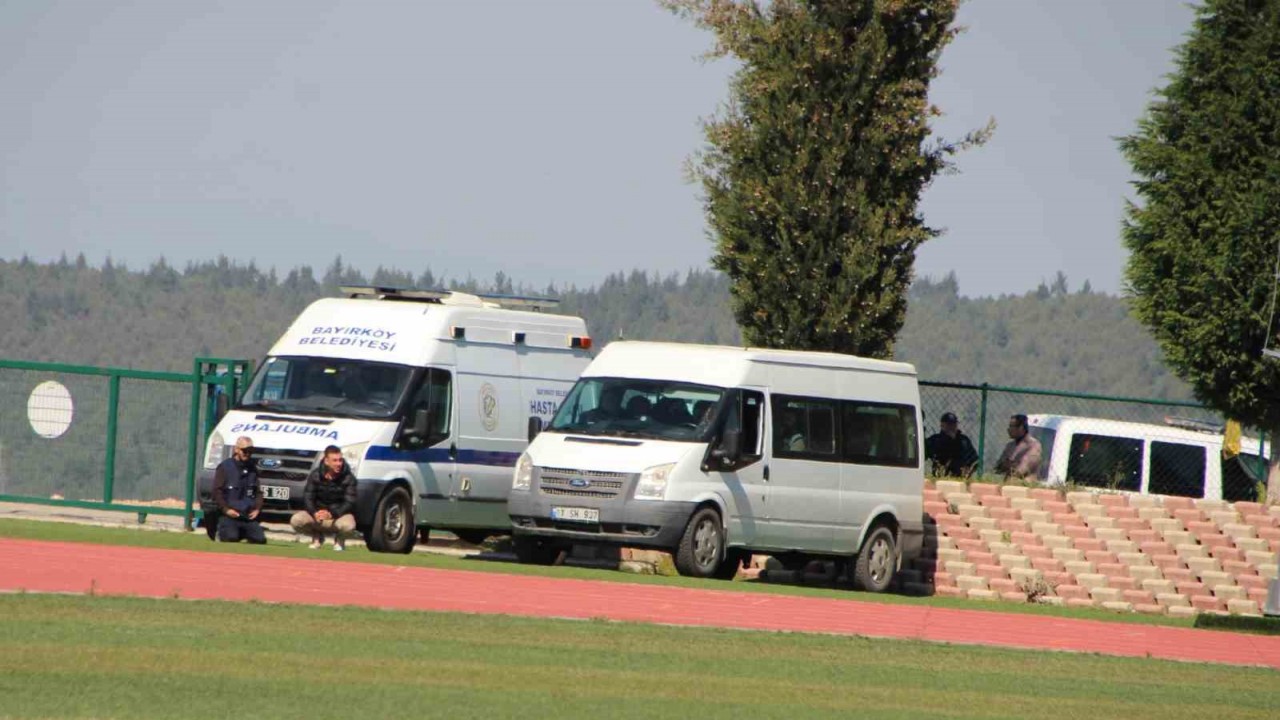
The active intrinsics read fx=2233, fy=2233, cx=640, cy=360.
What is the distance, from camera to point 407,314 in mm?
25359

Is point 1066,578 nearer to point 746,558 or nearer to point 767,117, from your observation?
point 746,558

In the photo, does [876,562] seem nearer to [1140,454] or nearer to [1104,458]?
[1104,458]

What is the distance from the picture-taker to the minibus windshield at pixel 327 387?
2452 cm

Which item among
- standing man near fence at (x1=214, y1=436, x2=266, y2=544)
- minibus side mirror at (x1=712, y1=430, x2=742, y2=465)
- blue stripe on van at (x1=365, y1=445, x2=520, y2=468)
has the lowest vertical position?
standing man near fence at (x1=214, y1=436, x2=266, y2=544)

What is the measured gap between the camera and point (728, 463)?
75.4 ft

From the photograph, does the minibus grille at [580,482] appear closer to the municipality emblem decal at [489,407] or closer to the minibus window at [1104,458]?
the municipality emblem decal at [489,407]

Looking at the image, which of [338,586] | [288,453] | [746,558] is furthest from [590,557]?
[338,586]

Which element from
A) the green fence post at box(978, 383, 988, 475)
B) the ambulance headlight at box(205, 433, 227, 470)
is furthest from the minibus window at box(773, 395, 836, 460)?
the ambulance headlight at box(205, 433, 227, 470)

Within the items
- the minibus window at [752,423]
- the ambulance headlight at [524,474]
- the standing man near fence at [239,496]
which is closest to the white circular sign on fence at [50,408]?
the standing man near fence at [239,496]

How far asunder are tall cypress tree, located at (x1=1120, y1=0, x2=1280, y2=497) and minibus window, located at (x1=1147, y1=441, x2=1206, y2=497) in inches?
105

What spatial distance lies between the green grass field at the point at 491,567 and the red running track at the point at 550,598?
1066 millimetres

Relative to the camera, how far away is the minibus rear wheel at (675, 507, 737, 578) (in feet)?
74.1

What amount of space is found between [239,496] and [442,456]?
8.07ft

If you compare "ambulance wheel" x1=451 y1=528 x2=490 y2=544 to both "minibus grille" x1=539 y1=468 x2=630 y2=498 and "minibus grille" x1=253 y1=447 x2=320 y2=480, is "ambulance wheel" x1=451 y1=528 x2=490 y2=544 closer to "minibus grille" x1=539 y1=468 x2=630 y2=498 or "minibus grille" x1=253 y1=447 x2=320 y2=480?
"minibus grille" x1=253 y1=447 x2=320 y2=480
